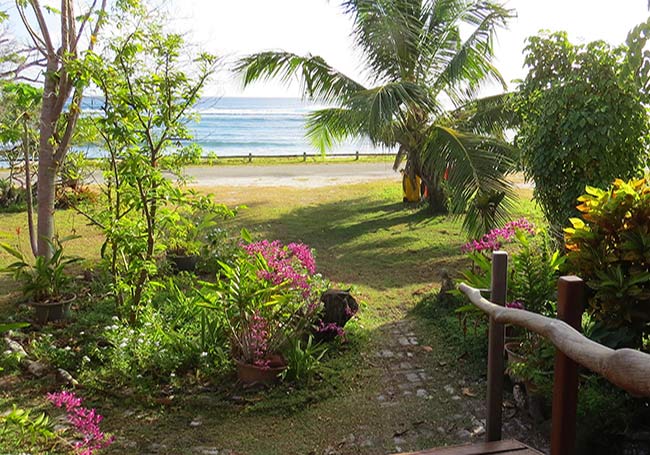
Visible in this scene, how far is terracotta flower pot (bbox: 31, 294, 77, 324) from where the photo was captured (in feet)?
18.4

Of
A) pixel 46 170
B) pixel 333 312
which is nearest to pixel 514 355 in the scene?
pixel 333 312

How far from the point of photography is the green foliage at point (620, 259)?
10.8 feet

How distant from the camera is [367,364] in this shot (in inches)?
190

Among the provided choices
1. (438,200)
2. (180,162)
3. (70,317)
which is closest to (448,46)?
(438,200)

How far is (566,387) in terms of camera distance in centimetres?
230

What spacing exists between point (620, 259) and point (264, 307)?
2.46 metres

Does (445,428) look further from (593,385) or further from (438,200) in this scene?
(438,200)

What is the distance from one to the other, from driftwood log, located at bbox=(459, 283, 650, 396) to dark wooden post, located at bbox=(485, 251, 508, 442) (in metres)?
0.48

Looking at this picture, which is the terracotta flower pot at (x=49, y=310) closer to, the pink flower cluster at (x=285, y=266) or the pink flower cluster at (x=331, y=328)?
the pink flower cluster at (x=285, y=266)

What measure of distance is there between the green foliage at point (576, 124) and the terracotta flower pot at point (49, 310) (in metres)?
5.04

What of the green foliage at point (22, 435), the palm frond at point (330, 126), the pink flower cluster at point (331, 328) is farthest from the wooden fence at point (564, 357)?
the palm frond at point (330, 126)

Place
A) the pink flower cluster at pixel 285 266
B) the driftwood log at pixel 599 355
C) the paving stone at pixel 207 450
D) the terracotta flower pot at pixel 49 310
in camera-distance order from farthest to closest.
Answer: the terracotta flower pot at pixel 49 310
the pink flower cluster at pixel 285 266
the paving stone at pixel 207 450
the driftwood log at pixel 599 355

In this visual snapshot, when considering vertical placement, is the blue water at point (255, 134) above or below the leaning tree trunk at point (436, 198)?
above

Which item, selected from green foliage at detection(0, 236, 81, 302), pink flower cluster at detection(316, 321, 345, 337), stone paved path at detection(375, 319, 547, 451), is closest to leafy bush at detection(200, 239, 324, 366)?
pink flower cluster at detection(316, 321, 345, 337)
